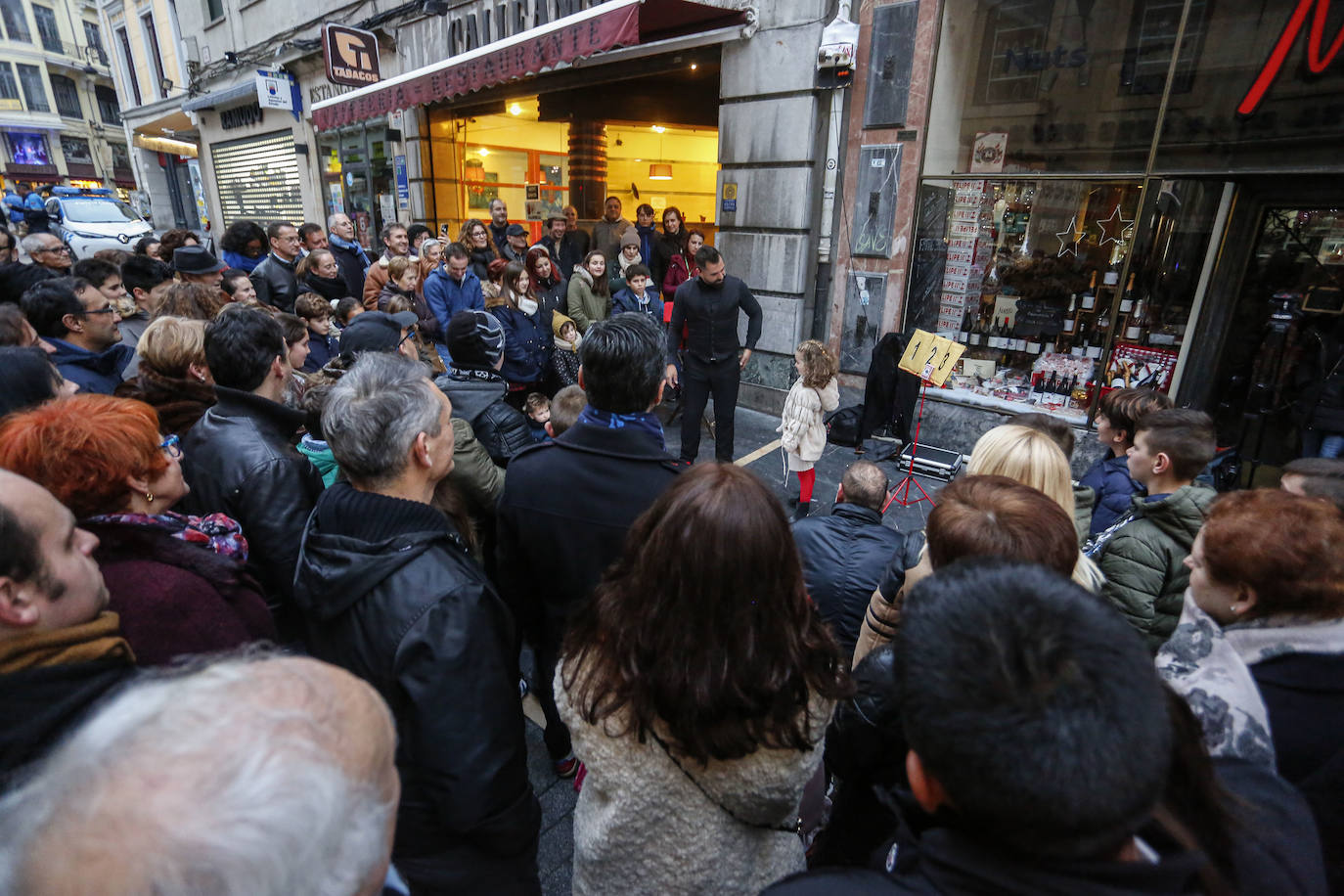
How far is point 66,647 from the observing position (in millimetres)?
1093

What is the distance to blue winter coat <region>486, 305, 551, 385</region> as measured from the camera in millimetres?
4773

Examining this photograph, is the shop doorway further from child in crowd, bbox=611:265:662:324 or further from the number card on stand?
child in crowd, bbox=611:265:662:324

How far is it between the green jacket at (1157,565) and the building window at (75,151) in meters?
49.7

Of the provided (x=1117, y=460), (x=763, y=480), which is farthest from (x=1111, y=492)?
(x=763, y=480)

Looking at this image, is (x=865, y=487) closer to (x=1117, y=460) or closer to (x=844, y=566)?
(x=844, y=566)

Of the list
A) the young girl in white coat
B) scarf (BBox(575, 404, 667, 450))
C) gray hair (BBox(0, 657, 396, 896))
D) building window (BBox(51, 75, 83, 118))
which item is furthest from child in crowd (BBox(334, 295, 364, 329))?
building window (BBox(51, 75, 83, 118))

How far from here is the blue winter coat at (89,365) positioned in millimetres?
3178

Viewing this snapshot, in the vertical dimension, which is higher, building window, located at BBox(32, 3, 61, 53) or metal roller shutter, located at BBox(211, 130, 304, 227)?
building window, located at BBox(32, 3, 61, 53)

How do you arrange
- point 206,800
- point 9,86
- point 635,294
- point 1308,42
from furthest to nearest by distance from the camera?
point 9,86 < point 635,294 < point 1308,42 < point 206,800

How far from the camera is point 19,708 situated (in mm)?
1005

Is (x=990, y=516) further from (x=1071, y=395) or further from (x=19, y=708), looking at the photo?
(x=1071, y=395)

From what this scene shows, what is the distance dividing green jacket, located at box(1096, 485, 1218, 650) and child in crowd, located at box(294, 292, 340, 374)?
4.61 metres

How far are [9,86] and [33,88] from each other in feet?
3.53

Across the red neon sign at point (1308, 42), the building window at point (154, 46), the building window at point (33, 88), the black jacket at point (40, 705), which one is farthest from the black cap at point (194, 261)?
the building window at point (33, 88)
